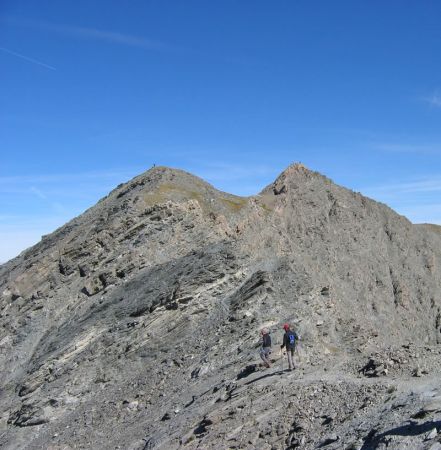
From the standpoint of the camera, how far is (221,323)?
112ft

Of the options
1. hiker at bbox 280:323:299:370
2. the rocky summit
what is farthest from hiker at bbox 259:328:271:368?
hiker at bbox 280:323:299:370

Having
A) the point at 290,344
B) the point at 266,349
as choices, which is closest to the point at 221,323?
the point at 266,349

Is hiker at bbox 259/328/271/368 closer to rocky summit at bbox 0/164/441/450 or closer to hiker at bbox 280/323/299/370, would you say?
rocky summit at bbox 0/164/441/450

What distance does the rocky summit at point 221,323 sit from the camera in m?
19.9

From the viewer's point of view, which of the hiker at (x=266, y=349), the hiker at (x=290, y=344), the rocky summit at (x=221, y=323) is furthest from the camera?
the hiker at (x=266, y=349)

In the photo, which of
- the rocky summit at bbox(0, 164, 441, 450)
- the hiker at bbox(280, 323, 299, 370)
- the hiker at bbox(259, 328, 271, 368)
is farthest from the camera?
the hiker at bbox(259, 328, 271, 368)

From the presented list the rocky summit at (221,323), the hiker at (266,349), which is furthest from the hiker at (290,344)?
the hiker at (266,349)

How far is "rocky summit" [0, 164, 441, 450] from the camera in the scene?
65.4 ft

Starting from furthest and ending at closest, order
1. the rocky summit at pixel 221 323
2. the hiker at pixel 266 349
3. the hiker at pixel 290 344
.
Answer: the hiker at pixel 266 349, the hiker at pixel 290 344, the rocky summit at pixel 221 323

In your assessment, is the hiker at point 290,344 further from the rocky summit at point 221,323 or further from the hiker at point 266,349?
the hiker at point 266,349

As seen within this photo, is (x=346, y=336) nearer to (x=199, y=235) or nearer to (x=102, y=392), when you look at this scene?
(x=102, y=392)

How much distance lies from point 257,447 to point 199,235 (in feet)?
101

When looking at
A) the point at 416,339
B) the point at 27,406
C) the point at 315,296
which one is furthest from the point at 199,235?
the point at 416,339

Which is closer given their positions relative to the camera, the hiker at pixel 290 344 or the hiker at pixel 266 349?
the hiker at pixel 290 344
